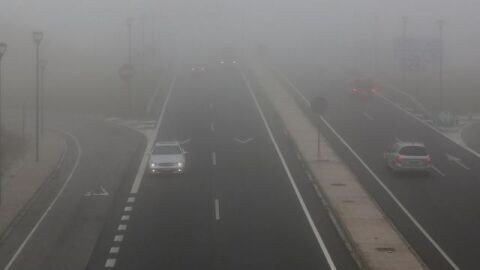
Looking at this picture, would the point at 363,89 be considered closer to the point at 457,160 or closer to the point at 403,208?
the point at 457,160

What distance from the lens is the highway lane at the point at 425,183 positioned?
67.7 ft

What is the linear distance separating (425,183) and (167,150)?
35.2 ft

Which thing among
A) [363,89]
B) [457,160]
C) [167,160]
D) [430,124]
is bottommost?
[457,160]

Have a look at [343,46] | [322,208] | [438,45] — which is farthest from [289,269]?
[343,46]

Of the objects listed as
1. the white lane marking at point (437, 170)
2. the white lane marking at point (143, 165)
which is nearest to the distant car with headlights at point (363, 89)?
the white lane marking at point (143, 165)

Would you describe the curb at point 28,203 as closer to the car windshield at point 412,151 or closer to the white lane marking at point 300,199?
the white lane marking at point 300,199

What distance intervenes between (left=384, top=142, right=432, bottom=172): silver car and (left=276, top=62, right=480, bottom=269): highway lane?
0.41m

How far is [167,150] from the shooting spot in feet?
102

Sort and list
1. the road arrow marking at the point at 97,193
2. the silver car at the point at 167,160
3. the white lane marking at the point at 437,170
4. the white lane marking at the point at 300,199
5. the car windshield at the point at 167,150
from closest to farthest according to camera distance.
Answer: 1. the white lane marking at the point at 300,199
2. the road arrow marking at the point at 97,193
3. the silver car at the point at 167,160
4. the white lane marking at the point at 437,170
5. the car windshield at the point at 167,150

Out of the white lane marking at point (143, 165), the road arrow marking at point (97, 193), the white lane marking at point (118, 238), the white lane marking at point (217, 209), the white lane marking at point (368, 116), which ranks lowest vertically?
the white lane marking at point (118, 238)

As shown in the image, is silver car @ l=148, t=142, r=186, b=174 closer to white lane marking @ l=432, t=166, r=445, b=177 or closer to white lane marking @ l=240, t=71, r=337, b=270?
white lane marking @ l=240, t=71, r=337, b=270

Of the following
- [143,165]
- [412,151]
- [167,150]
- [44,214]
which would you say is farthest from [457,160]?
[44,214]

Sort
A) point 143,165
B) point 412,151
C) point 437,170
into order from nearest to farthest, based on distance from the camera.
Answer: point 412,151
point 437,170
point 143,165

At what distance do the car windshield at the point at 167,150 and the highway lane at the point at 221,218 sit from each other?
108 cm
